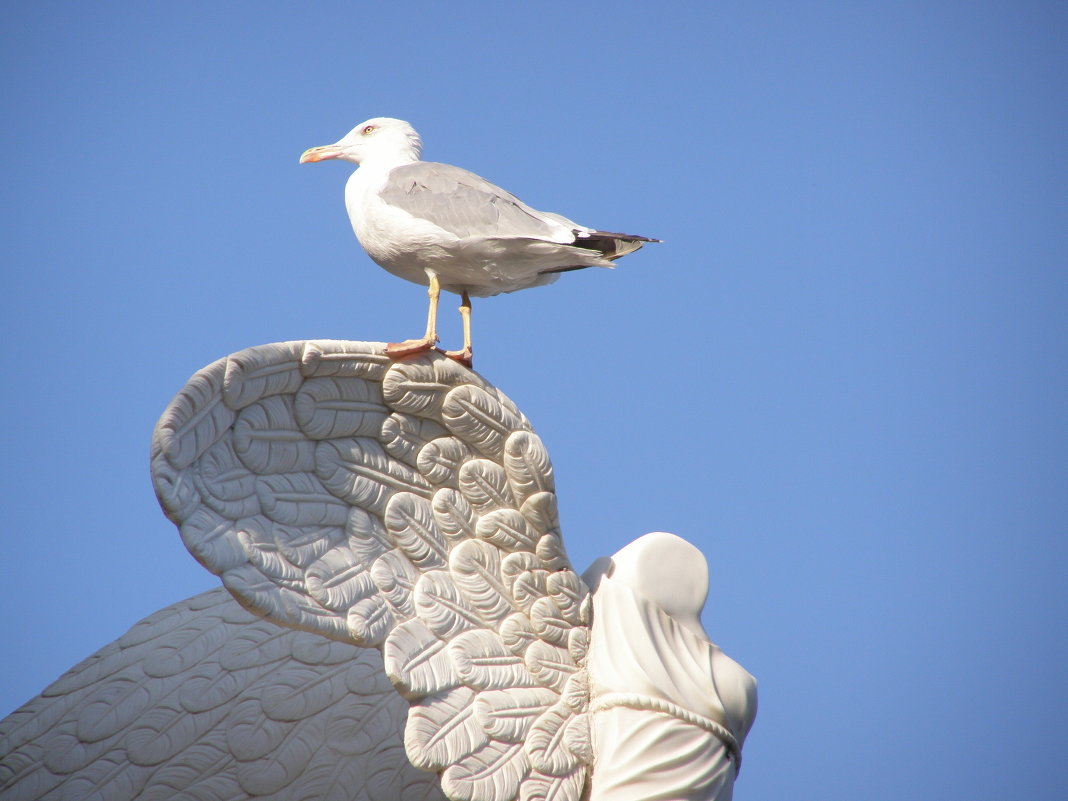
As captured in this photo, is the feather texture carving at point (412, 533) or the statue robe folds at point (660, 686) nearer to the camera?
the feather texture carving at point (412, 533)

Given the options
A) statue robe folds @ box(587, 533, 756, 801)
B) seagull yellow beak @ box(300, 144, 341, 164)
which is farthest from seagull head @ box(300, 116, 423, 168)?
statue robe folds @ box(587, 533, 756, 801)

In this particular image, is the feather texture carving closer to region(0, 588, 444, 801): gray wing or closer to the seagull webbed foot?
the seagull webbed foot

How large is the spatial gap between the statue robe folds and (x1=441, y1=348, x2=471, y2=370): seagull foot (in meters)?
1.34

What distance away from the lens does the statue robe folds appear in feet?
18.5

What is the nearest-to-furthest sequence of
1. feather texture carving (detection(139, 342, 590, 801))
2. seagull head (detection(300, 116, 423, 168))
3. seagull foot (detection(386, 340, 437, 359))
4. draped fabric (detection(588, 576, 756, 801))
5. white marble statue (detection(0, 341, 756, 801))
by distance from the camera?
feather texture carving (detection(139, 342, 590, 801))
white marble statue (detection(0, 341, 756, 801))
seagull foot (detection(386, 340, 437, 359))
draped fabric (detection(588, 576, 756, 801))
seagull head (detection(300, 116, 423, 168))

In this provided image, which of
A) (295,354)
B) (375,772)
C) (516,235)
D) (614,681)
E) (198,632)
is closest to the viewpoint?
(295,354)

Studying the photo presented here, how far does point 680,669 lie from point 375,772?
1.57 metres

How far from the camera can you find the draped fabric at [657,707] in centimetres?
562

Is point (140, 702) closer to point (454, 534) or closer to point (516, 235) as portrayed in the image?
point (454, 534)

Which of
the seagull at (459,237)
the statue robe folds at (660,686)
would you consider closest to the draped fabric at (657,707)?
the statue robe folds at (660,686)

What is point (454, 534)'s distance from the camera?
217 inches

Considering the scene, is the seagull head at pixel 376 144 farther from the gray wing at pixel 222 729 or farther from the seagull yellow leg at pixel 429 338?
the gray wing at pixel 222 729

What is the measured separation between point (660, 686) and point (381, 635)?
1426 mm

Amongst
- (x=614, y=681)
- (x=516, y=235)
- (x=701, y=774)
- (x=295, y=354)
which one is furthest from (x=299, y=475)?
(x=701, y=774)
